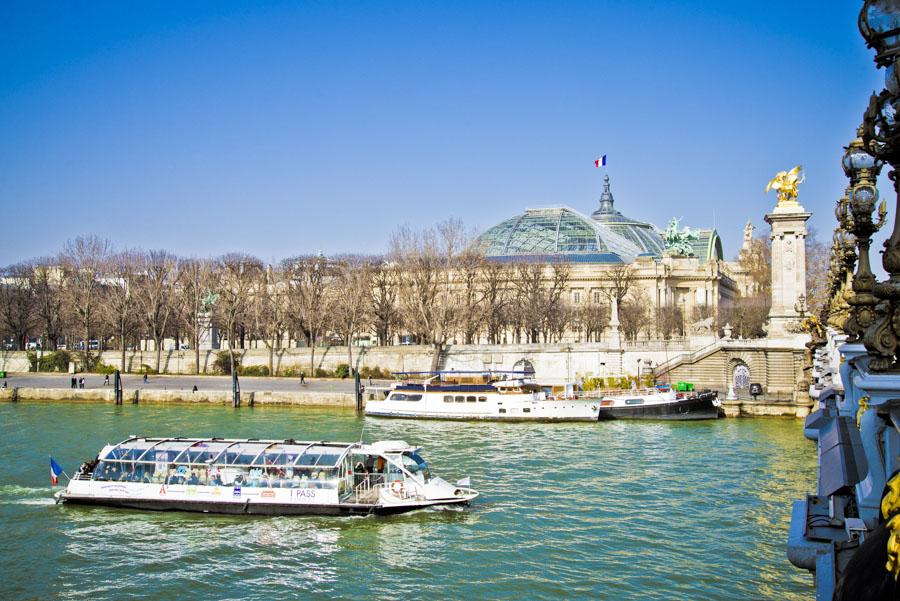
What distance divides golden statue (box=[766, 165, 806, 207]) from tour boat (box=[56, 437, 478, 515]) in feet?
117

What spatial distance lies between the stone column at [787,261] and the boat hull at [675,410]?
377 inches

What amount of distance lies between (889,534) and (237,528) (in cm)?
2052

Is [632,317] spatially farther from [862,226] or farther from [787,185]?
[862,226]

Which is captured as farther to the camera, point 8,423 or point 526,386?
point 526,386

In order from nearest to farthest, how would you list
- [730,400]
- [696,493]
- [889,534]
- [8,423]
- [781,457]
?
[889,534] → [696,493] → [781,457] → [8,423] → [730,400]

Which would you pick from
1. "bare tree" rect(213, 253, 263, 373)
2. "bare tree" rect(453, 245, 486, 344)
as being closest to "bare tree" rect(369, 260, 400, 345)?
"bare tree" rect(453, 245, 486, 344)

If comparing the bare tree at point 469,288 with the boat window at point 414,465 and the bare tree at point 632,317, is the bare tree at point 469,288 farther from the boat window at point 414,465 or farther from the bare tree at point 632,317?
the boat window at point 414,465

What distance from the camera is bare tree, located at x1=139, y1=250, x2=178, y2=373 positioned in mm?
69812

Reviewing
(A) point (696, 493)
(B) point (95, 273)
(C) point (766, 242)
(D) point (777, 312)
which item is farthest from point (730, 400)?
(C) point (766, 242)

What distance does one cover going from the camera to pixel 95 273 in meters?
74.5

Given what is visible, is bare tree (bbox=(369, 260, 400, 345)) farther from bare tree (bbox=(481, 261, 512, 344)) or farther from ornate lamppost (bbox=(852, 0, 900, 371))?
ornate lamppost (bbox=(852, 0, 900, 371))

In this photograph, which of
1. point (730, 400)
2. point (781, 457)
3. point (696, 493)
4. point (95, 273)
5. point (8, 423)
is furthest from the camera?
point (95, 273)

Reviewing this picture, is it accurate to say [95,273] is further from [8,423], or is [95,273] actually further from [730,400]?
[730,400]

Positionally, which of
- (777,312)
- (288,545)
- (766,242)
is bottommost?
(288,545)
